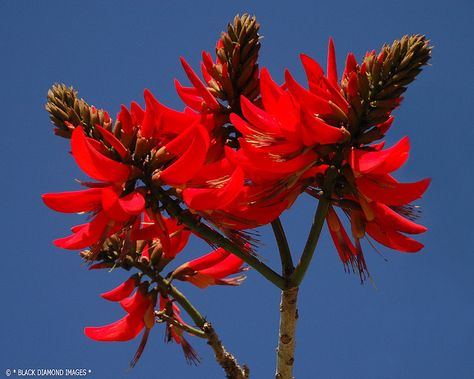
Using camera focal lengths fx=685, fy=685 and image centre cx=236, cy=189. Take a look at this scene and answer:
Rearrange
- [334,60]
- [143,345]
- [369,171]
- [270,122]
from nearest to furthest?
[369,171] → [270,122] → [334,60] → [143,345]

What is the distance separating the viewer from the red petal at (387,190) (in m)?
1.23

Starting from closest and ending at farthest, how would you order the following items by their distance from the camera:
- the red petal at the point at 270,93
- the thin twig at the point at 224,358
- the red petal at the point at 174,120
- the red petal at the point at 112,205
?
1. the red petal at the point at 112,205
2. the red petal at the point at 270,93
3. the red petal at the point at 174,120
4. the thin twig at the point at 224,358

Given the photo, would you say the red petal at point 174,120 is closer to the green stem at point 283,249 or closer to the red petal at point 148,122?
the red petal at point 148,122

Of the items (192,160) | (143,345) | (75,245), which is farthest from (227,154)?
(143,345)

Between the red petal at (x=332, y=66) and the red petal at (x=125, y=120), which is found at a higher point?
the red petal at (x=332, y=66)

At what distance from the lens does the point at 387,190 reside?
1232mm

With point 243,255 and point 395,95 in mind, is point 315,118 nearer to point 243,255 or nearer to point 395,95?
point 395,95

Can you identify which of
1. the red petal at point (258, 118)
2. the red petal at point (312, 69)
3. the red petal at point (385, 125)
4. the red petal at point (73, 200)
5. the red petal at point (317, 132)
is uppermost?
the red petal at point (312, 69)

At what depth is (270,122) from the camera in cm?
127

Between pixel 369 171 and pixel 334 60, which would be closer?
pixel 369 171

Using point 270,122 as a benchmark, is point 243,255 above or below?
below

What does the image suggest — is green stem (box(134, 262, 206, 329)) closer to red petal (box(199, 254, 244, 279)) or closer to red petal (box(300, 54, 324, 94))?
red petal (box(199, 254, 244, 279))

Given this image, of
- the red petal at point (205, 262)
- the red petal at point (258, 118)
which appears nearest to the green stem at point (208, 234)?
the red petal at point (258, 118)

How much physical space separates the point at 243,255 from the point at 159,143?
0.91ft
